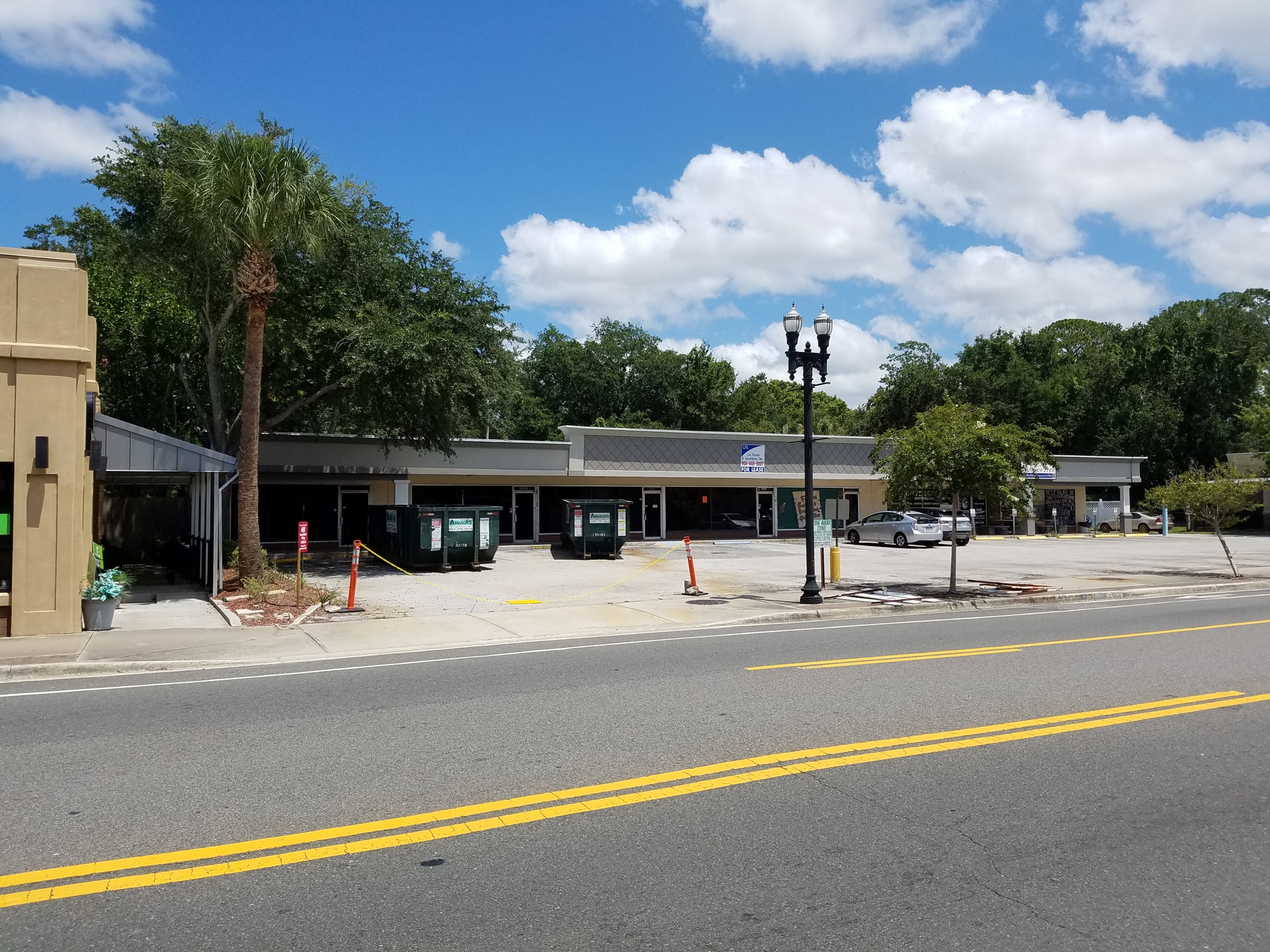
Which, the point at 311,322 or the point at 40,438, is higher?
the point at 311,322

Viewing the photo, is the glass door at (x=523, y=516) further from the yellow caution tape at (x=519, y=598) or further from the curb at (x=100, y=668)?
the curb at (x=100, y=668)

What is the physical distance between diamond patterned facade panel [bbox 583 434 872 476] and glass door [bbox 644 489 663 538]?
68.3 inches

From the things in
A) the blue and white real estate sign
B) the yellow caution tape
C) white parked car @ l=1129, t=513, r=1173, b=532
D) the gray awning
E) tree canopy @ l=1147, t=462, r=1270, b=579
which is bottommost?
the yellow caution tape

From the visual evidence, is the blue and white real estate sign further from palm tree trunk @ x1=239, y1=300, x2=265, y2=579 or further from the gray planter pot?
the gray planter pot

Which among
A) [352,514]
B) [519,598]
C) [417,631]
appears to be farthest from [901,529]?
[417,631]

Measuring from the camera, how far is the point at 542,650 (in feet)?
38.7

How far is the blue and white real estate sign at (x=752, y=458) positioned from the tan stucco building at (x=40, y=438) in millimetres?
25908

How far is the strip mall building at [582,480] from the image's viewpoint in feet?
98.2

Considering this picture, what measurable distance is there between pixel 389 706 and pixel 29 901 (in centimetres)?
401

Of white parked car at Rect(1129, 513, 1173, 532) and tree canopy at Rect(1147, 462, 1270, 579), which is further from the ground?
tree canopy at Rect(1147, 462, 1270, 579)

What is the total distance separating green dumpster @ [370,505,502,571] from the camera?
22.9 metres

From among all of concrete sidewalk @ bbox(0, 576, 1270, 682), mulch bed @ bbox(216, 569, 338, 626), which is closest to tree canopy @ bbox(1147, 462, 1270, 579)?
concrete sidewalk @ bbox(0, 576, 1270, 682)

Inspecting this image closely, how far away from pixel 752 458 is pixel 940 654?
2532 centimetres

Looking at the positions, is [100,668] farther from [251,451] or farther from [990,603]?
[990,603]
